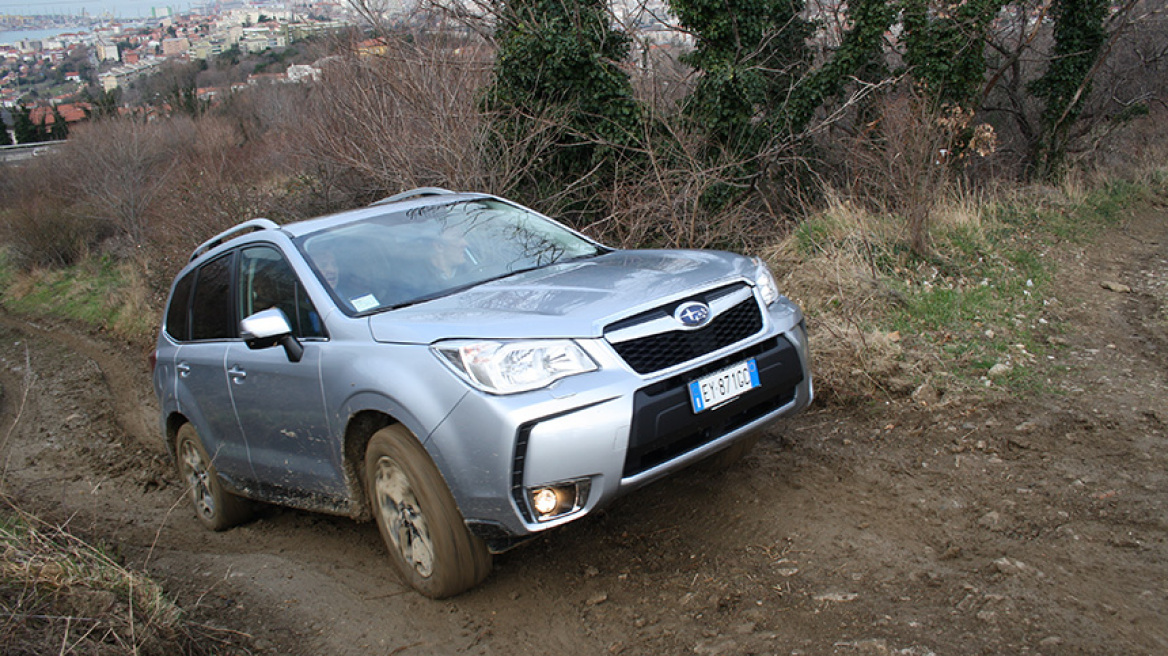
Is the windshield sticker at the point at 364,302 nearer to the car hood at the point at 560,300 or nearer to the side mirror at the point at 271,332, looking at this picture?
the car hood at the point at 560,300

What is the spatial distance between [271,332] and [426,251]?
0.90 meters

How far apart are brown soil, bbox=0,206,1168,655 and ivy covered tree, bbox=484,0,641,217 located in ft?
24.0

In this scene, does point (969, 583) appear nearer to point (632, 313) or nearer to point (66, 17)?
point (632, 313)

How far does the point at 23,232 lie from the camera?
26.6m

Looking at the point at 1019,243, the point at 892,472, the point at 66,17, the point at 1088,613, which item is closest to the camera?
the point at 1088,613

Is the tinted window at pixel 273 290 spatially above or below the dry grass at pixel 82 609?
above

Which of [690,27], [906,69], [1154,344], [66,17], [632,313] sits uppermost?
[66,17]

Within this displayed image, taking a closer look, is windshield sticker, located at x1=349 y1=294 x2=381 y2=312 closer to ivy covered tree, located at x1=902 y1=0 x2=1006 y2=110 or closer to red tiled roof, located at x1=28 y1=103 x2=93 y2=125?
ivy covered tree, located at x1=902 y1=0 x2=1006 y2=110

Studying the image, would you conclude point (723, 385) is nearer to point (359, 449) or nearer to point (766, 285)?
point (766, 285)

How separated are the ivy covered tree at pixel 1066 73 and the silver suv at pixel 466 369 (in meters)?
13.5

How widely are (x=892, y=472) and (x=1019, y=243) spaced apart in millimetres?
5153

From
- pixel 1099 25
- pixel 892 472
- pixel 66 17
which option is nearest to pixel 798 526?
pixel 892 472

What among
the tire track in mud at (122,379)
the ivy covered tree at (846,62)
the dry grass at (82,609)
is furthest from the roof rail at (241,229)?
the ivy covered tree at (846,62)

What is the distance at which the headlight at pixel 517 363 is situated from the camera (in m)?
3.18
